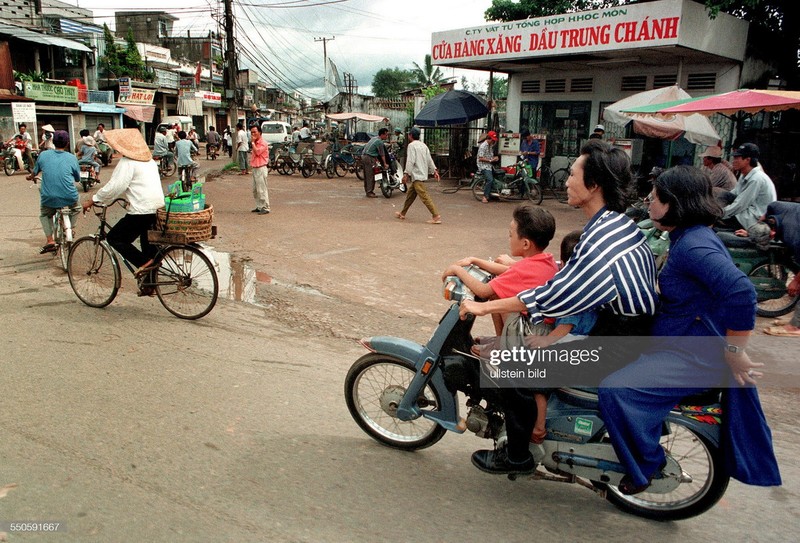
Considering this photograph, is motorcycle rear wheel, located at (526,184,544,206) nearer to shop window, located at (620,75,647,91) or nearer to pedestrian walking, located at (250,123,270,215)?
shop window, located at (620,75,647,91)

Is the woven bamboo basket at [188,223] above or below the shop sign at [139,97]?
below

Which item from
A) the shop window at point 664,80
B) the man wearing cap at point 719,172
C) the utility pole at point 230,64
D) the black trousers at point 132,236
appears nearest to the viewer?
the black trousers at point 132,236

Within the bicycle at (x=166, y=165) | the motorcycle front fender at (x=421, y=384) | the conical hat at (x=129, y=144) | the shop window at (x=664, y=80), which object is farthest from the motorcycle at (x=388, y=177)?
the motorcycle front fender at (x=421, y=384)

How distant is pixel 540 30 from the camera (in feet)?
45.9

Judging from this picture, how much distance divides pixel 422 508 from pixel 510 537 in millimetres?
438

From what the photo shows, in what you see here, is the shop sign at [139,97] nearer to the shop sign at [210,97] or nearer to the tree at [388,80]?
the shop sign at [210,97]

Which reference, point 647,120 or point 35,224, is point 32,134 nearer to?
point 35,224

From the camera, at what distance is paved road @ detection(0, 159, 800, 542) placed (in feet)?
8.67

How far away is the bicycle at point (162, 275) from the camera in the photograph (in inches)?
213

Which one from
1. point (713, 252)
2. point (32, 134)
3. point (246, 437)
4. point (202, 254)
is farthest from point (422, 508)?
point (32, 134)

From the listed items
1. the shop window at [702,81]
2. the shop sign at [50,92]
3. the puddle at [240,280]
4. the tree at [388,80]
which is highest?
the tree at [388,80]

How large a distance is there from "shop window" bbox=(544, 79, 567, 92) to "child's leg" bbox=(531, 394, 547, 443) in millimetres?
15204

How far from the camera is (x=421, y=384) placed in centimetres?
305

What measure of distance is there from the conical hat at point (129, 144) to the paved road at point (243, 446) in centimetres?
153
